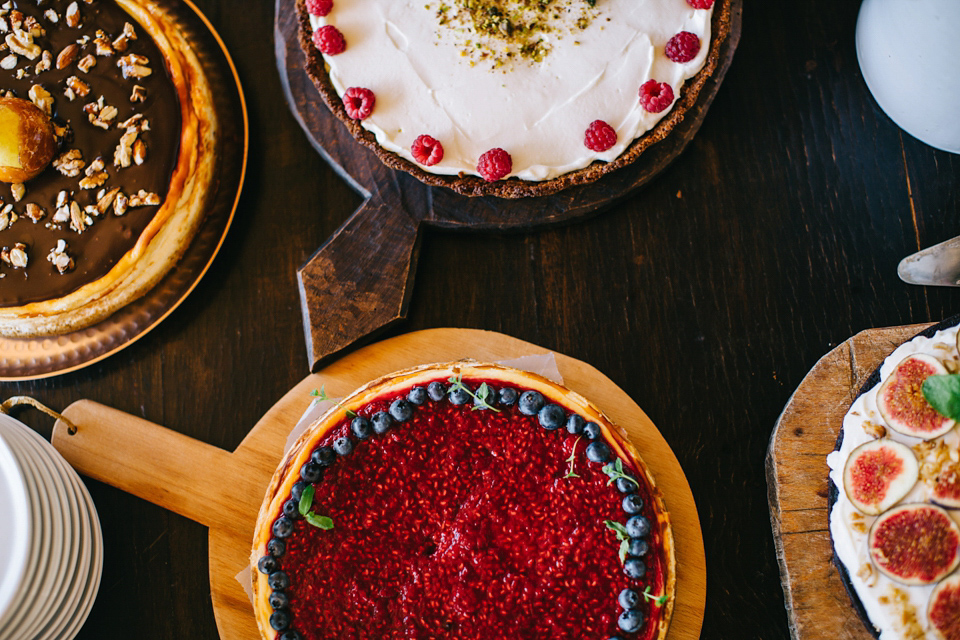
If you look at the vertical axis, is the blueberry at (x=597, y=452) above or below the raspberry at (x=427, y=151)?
below

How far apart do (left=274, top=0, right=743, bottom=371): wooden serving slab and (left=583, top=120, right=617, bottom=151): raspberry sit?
0.19 m

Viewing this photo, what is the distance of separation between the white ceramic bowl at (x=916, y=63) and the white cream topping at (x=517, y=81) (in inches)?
26.1

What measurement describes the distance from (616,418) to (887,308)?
119 centimetres

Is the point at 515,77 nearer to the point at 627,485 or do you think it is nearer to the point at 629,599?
the point at 627,485

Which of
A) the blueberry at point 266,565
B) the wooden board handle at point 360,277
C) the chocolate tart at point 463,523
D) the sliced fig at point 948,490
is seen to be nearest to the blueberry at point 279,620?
the chocolate tart at point 463,523

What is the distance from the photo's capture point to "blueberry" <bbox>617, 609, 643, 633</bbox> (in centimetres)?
203

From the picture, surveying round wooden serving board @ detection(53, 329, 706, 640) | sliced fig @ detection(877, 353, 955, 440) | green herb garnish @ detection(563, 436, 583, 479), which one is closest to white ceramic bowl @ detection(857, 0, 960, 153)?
sliced fig @ detection(877, 353, 955, 440)

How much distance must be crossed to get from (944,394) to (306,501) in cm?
200

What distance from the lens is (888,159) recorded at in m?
2.62

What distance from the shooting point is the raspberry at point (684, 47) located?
7.52 feet

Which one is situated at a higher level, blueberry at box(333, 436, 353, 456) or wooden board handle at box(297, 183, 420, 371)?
wooden board handle at box(297, 183, 420, 371)

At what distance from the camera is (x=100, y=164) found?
2350mm

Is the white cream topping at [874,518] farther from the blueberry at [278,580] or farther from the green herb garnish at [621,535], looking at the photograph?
the blueberry at [278,580]

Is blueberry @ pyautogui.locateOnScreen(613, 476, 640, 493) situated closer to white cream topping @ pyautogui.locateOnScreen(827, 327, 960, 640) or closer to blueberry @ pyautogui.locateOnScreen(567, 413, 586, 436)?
blueberry @ pyautogui.locateOnScreen(567, 413, 586, 436)
